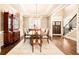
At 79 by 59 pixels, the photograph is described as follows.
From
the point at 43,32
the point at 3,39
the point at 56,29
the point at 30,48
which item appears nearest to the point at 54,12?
the point at 56,29

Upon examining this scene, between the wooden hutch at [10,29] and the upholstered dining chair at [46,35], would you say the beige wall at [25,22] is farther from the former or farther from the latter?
the wooden hutch at [10,29]

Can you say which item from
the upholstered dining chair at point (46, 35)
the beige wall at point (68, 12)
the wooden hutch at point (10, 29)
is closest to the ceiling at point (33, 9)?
the beige wall at point (68, 12)

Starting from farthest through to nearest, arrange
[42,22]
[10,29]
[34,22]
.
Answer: [10,29] → [42,22] → [34,22]

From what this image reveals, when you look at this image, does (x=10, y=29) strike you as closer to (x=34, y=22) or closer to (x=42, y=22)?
(x=34, y=22)

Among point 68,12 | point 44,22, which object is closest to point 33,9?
point 44,22

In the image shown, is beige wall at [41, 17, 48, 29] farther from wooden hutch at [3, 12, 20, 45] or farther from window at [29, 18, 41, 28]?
wooden hutch at [3, 12, 20, 45]

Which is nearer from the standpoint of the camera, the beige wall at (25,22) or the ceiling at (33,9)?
the beige wall at (25,22)

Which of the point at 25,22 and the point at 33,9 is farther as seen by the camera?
the point at 33,9

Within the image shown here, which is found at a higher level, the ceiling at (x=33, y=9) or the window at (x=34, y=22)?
Result: the ceiling at (x=33, y=9)

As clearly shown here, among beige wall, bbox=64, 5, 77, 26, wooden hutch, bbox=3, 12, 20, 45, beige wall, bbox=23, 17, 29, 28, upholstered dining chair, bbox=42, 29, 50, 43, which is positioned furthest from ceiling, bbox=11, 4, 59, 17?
upholstered dining chair, bbox=42, 29, 50, 43

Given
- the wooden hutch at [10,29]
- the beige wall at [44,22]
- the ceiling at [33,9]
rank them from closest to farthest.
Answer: the beige wall at [44,22] < the ceiling at [33,9] < the wooden hutch at [10,29]

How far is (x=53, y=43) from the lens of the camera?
5.42 m

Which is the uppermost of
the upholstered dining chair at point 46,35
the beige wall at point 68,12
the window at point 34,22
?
the beige wall at point 68,12

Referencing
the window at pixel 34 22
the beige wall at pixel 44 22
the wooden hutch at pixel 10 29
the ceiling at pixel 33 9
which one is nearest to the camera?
the window at pixel 34 22
